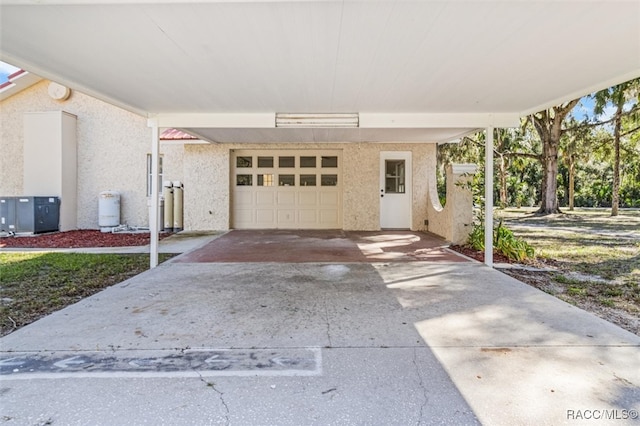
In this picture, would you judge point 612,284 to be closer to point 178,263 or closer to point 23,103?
point 178,263

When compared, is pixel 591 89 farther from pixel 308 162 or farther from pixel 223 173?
pixel 223 173

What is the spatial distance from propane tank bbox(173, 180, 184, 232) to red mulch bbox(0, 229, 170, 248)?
0.93 meters

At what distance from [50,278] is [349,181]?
777 cm

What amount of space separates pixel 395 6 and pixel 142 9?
2.03 meters

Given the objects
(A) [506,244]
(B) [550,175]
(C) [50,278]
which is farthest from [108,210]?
(B) [550,175]

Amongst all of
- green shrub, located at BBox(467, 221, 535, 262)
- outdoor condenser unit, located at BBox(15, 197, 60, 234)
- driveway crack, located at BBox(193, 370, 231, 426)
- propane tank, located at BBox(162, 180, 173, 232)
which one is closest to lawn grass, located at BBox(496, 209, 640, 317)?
green shrub, located at BBox(467, 221, 535, 262)

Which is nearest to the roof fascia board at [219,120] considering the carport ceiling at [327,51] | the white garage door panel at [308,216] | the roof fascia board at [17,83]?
the carport ceiling at [327,51]

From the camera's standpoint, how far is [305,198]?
11.5 meters

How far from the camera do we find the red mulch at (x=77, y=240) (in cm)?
865

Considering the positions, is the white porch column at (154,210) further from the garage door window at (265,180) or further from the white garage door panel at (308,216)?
the white garage door panel at (308,216)

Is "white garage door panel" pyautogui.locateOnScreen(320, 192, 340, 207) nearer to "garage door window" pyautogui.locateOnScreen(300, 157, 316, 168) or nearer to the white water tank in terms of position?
"garage door window" pyautogui.locateOnScreen(300, 157, 316, 168)

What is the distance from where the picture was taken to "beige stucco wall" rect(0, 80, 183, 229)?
11227mm

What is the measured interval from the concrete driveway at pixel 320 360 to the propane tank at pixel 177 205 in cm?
677

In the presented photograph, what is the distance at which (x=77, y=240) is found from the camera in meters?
9.27
